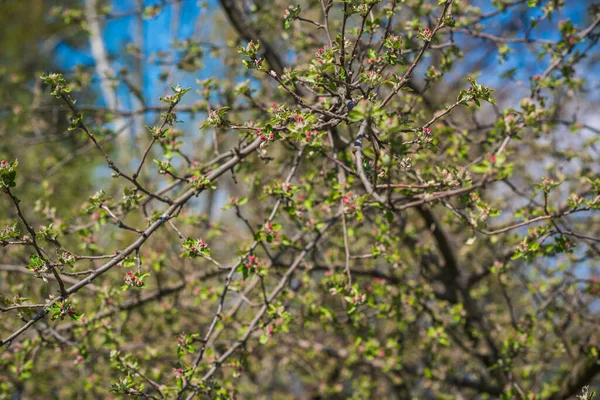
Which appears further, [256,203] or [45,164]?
[256,203]

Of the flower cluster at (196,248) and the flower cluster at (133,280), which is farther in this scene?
the flower cluster at (196,248)

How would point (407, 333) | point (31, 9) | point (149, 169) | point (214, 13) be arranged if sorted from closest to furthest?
point (407, 333) < point (149, 169) < point (214, 13) < point (31, 9)

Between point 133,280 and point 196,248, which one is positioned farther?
point 196,248

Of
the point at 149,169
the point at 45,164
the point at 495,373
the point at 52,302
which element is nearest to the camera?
the point at 52,302

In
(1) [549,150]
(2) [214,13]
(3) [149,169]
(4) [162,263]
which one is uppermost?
(2) [214,13]

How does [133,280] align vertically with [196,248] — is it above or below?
below

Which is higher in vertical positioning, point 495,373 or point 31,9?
point 31,9

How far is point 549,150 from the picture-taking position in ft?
13.9

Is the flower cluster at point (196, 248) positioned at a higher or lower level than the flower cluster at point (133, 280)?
higher

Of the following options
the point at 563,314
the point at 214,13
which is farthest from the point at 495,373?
the point at 214,13

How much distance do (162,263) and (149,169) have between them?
3572 millimetres

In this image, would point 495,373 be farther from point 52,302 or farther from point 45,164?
point 45,164

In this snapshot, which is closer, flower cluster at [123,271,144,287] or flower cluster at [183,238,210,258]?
flower cluster at [123,271,144,287]

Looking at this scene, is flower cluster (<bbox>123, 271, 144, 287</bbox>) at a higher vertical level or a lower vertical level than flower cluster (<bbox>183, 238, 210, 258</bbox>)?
lower
